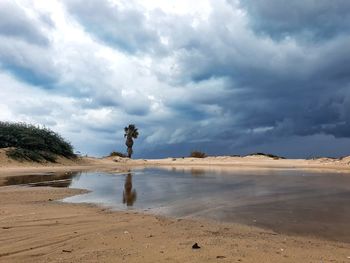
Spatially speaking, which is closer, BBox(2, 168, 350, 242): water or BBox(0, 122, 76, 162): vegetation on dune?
BBox(2, 168, 350, 242): water

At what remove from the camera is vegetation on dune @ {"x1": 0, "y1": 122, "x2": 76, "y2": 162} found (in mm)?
41850

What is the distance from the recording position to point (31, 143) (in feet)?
149

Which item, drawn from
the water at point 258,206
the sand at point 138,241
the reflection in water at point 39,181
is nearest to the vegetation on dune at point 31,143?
the reflection in water at point 39,181

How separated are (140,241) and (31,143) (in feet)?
135

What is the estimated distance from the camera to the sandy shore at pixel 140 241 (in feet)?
20.6

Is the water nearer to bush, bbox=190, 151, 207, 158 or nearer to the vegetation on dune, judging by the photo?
the vegetation on dune

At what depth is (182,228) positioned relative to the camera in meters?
8.86

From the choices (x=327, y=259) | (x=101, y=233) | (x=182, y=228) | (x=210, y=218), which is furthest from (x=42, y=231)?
(x=327, y=259)

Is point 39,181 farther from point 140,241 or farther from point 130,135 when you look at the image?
point 130,135

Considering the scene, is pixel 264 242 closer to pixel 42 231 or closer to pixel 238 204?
pixel 42 231

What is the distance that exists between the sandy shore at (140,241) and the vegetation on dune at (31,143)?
107 feet

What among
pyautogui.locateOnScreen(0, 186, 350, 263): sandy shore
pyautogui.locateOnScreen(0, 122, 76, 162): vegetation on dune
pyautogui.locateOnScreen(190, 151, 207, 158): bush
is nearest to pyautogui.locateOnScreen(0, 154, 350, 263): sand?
pyautogui.locateOnScreen(0, 186, 350, 263): sandy shore

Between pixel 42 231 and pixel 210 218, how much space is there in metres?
4.26

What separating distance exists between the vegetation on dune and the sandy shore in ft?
107
